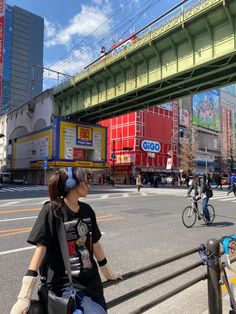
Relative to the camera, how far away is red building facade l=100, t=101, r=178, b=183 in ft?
190

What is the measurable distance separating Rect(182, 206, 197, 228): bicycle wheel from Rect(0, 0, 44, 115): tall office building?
6287 centimetres

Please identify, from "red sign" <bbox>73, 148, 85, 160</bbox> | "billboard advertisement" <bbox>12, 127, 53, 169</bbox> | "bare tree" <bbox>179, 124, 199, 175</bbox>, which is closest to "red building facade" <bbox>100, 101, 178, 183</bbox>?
"bare tree" <bbox>179, 124, 199, 175</bbox>

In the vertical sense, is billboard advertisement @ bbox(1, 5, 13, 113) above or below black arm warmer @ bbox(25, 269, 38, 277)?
above

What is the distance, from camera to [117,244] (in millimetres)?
7465

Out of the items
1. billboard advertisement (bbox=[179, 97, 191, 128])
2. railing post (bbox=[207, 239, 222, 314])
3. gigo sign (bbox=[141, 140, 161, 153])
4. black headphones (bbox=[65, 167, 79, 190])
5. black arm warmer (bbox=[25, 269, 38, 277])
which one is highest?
billboard advertisement (bbox=[179, 97, 191, 128])

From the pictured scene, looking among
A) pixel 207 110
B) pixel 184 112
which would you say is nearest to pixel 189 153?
pixel 184 112

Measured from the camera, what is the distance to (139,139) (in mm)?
58312

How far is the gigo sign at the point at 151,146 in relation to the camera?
58666 mm

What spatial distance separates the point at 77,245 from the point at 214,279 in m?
1.58

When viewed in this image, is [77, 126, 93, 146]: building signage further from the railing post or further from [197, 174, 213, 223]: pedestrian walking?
the railing post

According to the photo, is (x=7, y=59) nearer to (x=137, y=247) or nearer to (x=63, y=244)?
(x=137, y=247)

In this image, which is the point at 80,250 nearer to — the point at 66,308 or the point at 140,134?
the point at 66,308

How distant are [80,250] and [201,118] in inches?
3209

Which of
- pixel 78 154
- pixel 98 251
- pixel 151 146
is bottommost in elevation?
pixel 98 251
